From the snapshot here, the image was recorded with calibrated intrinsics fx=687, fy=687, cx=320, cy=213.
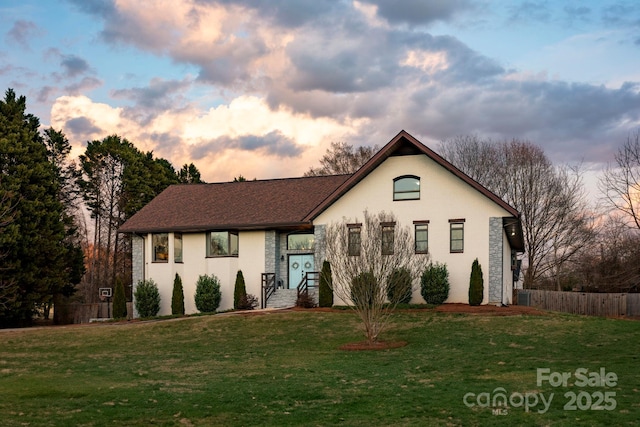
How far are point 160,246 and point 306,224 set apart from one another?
840 centimetres

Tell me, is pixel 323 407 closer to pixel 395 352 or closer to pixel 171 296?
pixel 395 352

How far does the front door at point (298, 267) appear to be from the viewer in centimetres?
3404

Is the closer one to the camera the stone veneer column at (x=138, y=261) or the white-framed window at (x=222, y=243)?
the white-framed window at (x=222, y=243)

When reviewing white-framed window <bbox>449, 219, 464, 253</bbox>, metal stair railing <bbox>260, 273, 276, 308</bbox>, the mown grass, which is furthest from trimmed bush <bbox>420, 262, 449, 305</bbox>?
metal stair railing <bbox>260, 273, 276, 308</bbox>

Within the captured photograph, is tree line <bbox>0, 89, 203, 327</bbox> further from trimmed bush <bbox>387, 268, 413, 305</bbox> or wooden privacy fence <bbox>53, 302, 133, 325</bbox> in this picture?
trimmed bush <bbox>387, 268, 413, 305</bbox>

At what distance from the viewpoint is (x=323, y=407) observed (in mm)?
12961

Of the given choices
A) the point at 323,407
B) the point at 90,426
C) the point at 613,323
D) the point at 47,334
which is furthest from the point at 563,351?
the point at 47,334

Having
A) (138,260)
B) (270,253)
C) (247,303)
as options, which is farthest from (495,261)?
(138,260)

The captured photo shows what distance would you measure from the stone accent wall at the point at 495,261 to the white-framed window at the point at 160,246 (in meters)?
16.5

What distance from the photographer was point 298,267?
3419 centimetres

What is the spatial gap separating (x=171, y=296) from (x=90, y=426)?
77.9 feet

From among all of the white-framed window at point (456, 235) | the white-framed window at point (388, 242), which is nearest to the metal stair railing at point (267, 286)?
the white-framed window at point (456, 235)

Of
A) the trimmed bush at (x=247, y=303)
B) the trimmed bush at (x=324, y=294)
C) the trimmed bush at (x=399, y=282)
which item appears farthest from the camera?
the trimmed bush at (x=247, y=303)

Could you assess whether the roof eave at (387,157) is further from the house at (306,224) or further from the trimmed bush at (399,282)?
the trimmed bush at (399,282)
